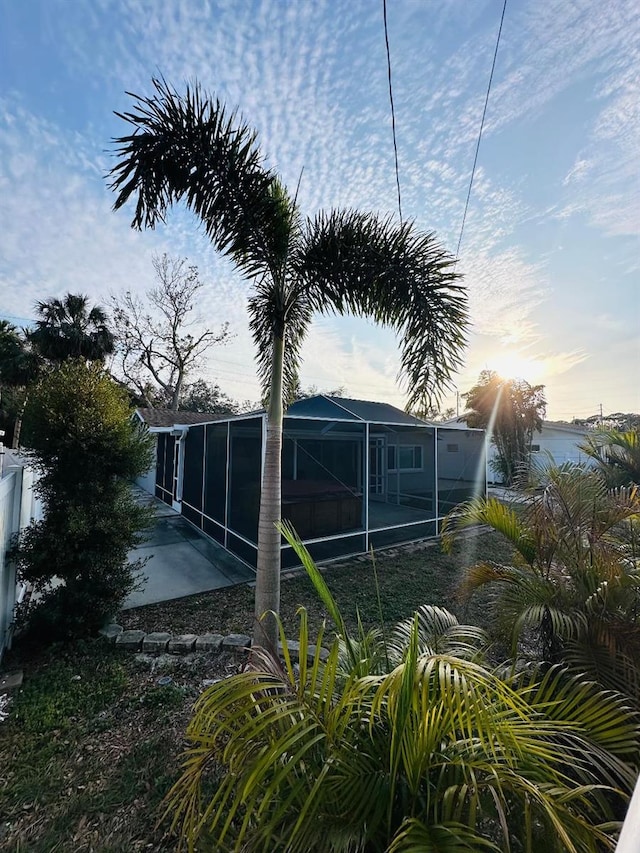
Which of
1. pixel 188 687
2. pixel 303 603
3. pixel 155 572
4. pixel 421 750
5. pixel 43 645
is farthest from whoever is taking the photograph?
Result: pixel 155 572

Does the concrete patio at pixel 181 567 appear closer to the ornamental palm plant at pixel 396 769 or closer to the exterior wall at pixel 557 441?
the ornamental palm plant at pixel 396 769

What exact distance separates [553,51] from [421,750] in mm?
5028

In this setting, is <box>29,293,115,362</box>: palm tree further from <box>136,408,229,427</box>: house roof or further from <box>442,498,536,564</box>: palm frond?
<box>442,498,536,564</box>: palm frond

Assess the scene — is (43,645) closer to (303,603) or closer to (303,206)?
(303,603)

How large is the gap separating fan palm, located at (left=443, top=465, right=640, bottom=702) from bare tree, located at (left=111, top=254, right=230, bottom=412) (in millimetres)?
19788

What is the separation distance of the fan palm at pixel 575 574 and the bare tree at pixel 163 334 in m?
19.8

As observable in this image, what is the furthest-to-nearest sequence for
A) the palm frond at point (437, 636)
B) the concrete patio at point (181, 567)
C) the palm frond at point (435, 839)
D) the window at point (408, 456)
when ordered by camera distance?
the window at point (408, 456) < the concrete patio at point (181, 567) < the palm frond at point (437, 636) < the palm frond at point (435, 839)

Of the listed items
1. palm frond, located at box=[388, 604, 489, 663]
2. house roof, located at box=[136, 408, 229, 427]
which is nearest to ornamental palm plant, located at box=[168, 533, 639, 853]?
palm frond, located at box=[388, 604, 489, 663]

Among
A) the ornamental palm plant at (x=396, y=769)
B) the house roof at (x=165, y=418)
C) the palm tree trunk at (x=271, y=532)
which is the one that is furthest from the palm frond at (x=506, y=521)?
the house roof at (x=165, y=418)

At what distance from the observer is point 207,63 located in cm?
329

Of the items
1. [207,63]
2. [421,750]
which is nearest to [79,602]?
[421,750]

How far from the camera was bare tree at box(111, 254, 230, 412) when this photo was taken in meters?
19.2

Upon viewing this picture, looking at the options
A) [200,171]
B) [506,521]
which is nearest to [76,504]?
[200,171]

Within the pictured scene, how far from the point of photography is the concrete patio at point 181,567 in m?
4.94
